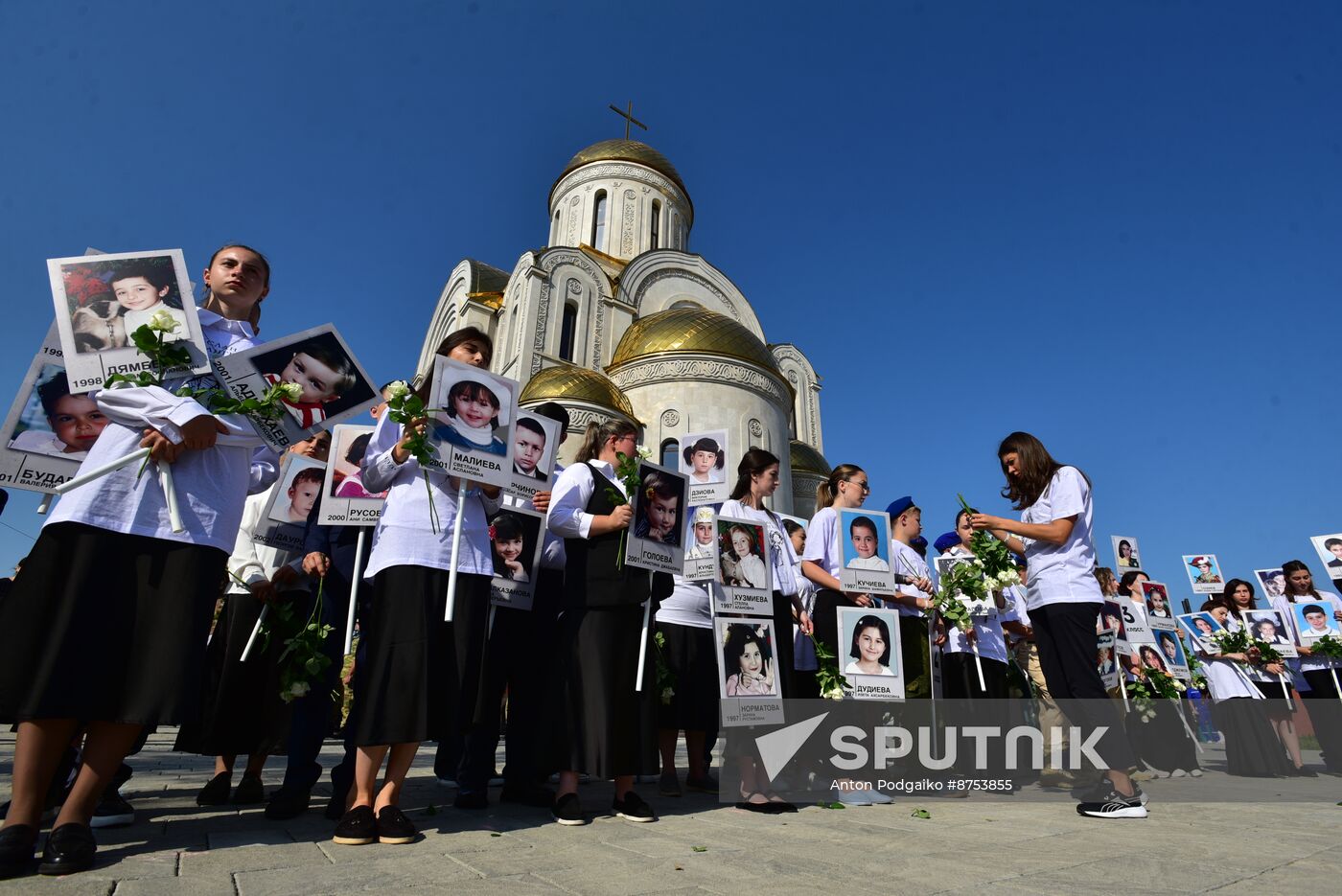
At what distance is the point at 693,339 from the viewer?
22281 mm

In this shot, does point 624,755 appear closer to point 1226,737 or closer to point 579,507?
point 579,507

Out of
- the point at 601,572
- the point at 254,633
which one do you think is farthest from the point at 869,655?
the point at 254,633

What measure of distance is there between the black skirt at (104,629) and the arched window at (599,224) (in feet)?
99.2

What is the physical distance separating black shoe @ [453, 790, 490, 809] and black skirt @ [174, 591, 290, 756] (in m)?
1.04

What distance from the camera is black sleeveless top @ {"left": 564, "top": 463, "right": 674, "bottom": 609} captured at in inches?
149

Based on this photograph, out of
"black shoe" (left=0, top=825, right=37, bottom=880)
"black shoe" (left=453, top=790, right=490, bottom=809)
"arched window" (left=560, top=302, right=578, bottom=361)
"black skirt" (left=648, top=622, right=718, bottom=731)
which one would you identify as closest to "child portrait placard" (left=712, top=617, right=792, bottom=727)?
"black skirt" (left=648, top=622, right=718, bottom=731)

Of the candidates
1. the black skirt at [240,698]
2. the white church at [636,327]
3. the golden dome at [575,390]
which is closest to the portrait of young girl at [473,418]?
the black skirt at [240,698]

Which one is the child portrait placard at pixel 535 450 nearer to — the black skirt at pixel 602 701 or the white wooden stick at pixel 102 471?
the black skirt at pixel 602 701

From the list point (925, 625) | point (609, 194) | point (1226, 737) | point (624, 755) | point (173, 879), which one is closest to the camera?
point (173, 879)

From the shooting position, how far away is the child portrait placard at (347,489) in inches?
160

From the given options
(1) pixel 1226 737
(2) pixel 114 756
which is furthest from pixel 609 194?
(2) pixel 114 756

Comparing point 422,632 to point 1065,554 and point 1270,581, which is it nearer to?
point 1065,554

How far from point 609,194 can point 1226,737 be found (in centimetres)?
2996

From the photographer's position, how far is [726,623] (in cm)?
455
